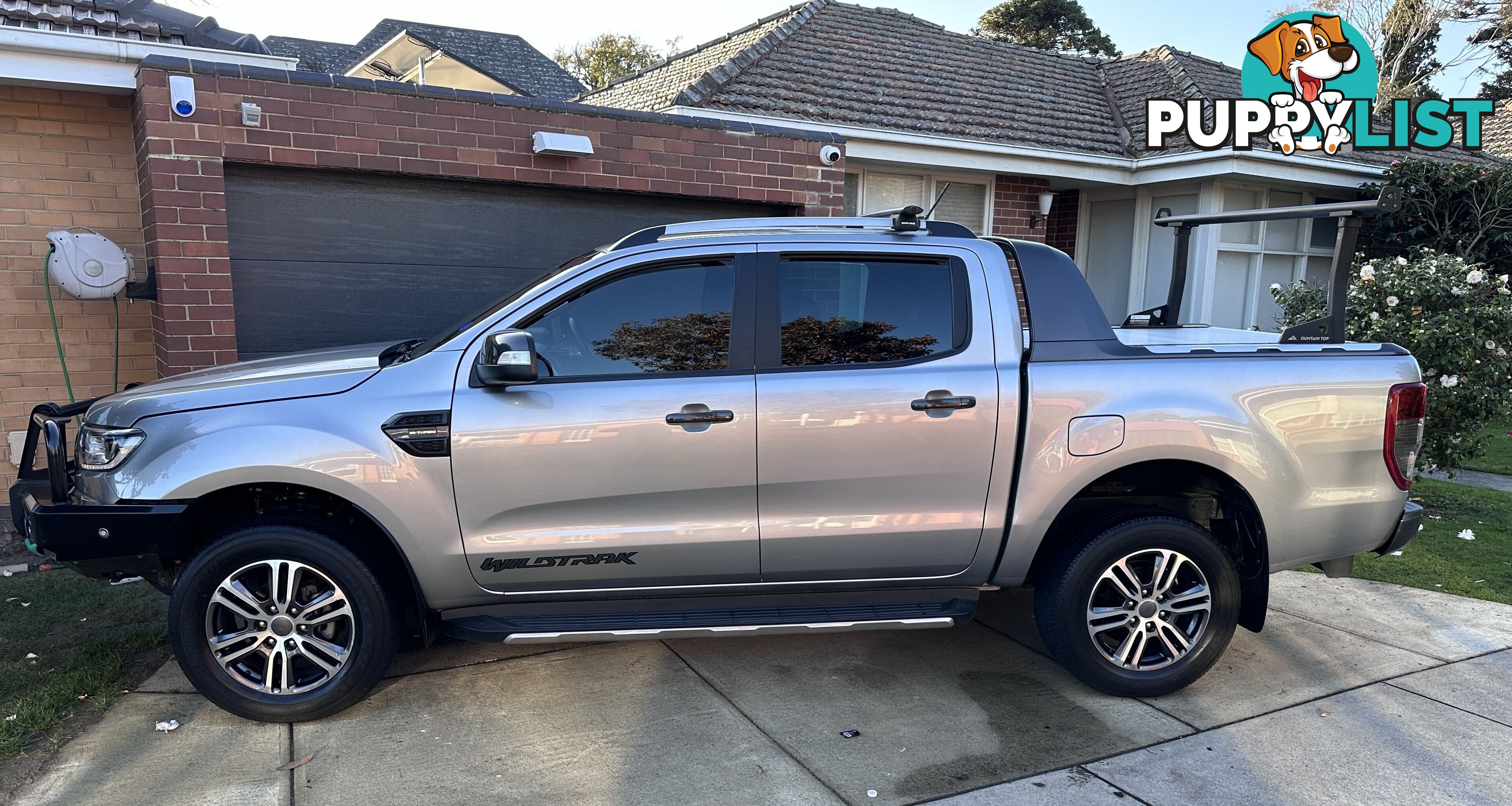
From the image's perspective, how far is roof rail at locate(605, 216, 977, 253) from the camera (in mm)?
4105

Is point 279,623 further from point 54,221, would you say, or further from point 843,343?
point 54,221

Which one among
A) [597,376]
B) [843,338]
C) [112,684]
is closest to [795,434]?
[843,338]

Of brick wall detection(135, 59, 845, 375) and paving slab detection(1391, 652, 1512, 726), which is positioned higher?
brick wall detection(135, 59, 845, 375)

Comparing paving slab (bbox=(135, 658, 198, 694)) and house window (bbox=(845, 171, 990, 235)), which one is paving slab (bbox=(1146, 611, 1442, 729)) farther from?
house window (bbox=(845, 171, 990, 235))

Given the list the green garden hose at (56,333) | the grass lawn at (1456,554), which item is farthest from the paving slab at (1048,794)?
the green garden hose at (56,333)

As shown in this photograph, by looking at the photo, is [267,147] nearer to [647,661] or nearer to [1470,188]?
[647,661]

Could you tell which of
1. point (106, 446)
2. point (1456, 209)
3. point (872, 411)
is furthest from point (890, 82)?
point (106, 446)

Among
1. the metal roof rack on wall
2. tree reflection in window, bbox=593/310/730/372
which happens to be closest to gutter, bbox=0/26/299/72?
tree reflection in window, bbox=593/310/730/372

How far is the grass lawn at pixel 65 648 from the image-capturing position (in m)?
3.77

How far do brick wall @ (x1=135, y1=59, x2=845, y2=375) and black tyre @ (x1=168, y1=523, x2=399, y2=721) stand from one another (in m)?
2.99

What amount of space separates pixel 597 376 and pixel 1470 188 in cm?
1298

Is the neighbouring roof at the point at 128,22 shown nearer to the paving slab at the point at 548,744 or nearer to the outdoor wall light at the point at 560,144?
the outdoor wall light at the point at 560,144

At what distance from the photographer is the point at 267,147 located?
616 centimetres

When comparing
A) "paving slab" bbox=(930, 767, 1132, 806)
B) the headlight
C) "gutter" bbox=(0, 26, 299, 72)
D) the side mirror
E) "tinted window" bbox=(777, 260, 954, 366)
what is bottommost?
"paving slab" bbox=(930, 767, 1132, 806)
